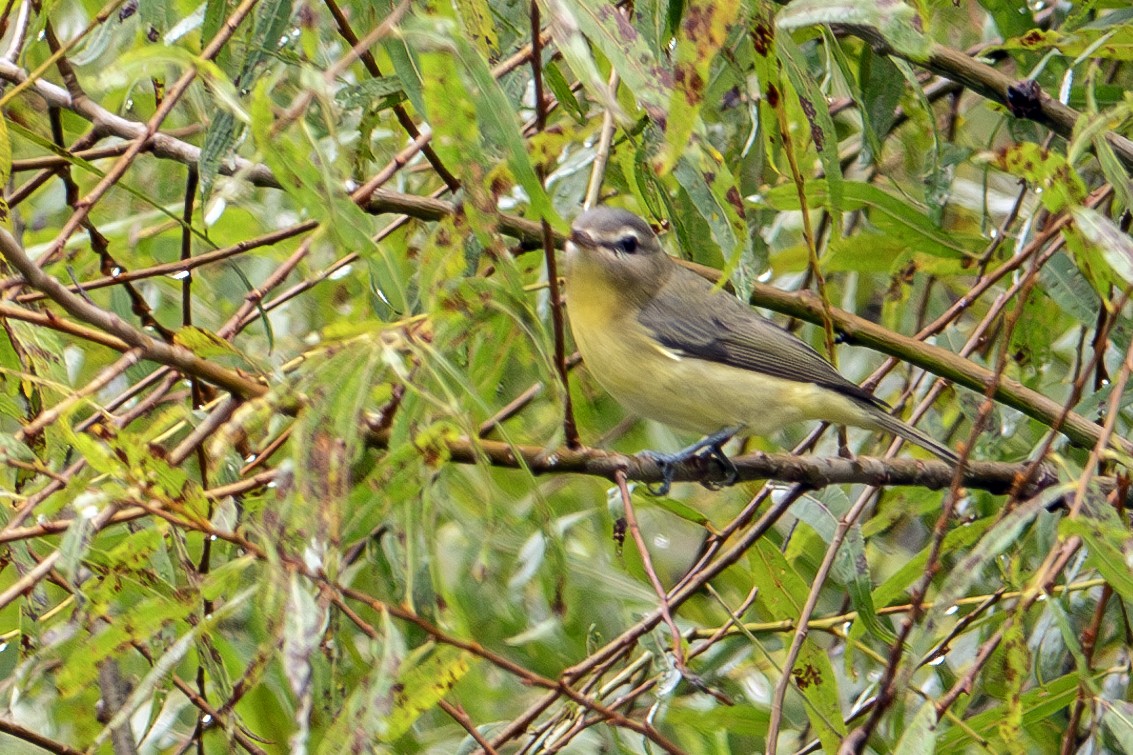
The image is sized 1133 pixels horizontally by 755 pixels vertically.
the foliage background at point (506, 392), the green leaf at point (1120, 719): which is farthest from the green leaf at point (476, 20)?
the green leaf at point (1120, 719)

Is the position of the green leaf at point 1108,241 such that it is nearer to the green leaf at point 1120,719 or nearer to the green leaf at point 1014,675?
the green leaf at point 1014,675

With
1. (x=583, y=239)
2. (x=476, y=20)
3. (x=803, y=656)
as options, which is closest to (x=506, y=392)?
(x=583, y=239)

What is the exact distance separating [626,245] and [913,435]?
35.7 inches

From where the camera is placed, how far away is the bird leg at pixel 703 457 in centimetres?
258

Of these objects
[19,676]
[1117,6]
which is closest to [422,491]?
[19,676]

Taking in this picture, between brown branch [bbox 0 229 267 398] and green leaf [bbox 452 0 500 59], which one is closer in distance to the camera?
brown branch [bbox 0 229 267 398]

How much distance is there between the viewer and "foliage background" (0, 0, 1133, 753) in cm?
170

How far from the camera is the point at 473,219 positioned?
5.59 feet

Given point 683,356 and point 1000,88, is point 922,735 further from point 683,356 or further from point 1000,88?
point 683,356

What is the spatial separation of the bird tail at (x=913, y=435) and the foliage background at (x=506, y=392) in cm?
11

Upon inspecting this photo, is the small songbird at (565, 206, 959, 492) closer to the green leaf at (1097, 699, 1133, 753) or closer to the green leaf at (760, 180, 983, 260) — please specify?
the green leaf at (760, 180, 983, 260)

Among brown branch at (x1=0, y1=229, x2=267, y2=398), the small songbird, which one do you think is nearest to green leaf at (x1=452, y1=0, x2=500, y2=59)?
brown branch at (x1=0, y1=229, x2=267, y2=398)

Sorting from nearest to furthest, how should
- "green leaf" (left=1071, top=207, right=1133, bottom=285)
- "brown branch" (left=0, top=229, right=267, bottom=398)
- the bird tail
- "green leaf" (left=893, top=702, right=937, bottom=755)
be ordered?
"brown branch" (left=0, top=229, right=267, bottom=398) < "green leaf" (left=1071, top=207, right=1133, bottom=285) < "green leaf" (left=893, top=702, right=937, bottom=755) < the bird tail

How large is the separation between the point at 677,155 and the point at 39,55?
8.23 feet
